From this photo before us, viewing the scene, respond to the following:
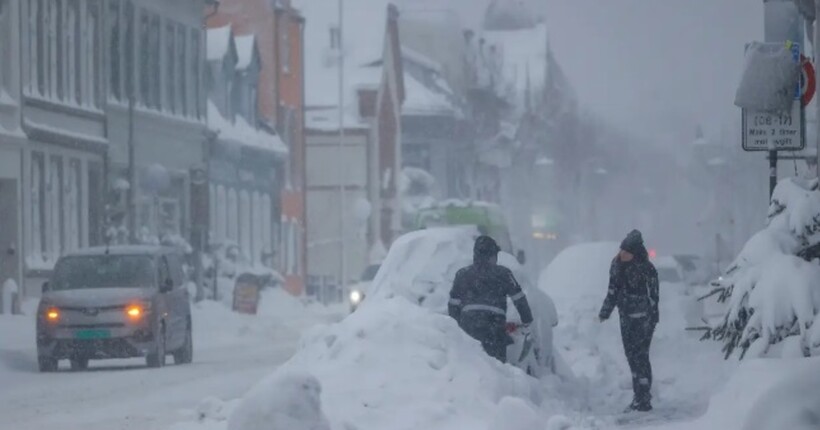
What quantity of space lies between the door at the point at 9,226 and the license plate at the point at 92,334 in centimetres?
1369

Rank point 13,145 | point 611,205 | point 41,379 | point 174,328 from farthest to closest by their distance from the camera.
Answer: point 611,205 → point 13,145 → point 174,328 → point 41,379

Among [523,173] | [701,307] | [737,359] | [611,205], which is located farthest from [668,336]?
[611,205]

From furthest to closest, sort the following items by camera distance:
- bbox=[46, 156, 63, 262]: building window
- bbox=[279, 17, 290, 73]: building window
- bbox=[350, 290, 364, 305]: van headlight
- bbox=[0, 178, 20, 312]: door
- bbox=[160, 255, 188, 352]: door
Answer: bbox=[279, 17, 290, 73]: building window
bbox=[46, 156, 63, 262]: building window
bbox=[350, 290, 364, 305]: van headlight
bbox=[0, 178, 20, 312]: door
bbox=[160, 255, 188, 352]: door

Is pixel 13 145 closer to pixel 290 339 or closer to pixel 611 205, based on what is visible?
pixel 290 339

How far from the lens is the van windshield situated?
92.8 ft

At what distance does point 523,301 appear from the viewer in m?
16.6

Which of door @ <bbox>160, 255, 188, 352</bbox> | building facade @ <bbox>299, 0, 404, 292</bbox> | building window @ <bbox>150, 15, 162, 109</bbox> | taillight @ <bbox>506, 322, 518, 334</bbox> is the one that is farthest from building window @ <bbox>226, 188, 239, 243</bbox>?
taillight @ <bbox>506, 322, 518, 334</bbox>

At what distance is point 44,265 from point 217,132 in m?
16.2

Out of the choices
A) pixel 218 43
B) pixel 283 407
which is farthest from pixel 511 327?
pixel 218 43

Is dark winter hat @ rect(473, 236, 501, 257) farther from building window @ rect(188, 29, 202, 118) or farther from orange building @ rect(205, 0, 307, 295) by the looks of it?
orange building @ rect(205, 0, 307, 295)

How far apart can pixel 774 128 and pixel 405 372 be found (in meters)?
6.40

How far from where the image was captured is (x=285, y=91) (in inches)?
2808

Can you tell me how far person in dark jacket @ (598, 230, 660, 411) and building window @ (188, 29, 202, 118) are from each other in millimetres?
37801

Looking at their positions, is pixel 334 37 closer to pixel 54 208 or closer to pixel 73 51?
pixel 73 51
